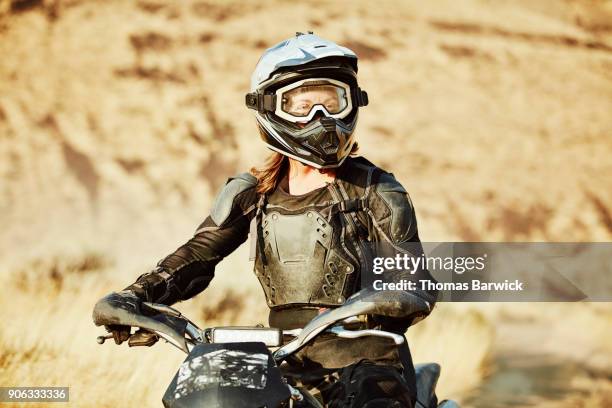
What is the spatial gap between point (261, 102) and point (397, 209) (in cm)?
79

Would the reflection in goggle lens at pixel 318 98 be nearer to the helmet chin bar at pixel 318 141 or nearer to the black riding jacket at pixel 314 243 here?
the helmet chin bar at pixel 318 141

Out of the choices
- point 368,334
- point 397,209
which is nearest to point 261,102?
point 397,209

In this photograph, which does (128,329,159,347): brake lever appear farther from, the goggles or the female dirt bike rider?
the goggles

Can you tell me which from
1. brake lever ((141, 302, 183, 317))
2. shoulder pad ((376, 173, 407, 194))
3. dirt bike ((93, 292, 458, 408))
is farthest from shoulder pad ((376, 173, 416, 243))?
brake lever ((141, 302, 183, 317))

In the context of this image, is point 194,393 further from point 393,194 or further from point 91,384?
point 91,384

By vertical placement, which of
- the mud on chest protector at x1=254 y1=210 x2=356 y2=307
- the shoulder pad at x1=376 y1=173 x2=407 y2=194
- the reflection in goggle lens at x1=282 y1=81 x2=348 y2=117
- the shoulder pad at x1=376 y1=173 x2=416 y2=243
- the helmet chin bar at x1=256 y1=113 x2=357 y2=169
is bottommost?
the mud on chest protector at x1=254 y1=210 x2=356 y2=307

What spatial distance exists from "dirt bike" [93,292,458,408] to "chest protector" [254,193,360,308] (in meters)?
0.63

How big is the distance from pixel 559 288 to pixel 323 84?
5008mm

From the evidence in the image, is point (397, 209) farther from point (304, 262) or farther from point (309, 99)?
point (309, 99)

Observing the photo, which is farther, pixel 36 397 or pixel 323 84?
pixel 36 397

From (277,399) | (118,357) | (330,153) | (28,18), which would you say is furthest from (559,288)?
(28,18)

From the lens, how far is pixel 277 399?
150 inches

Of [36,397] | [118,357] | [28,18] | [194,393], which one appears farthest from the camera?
[28,18]

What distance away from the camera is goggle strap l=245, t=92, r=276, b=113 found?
523cm
